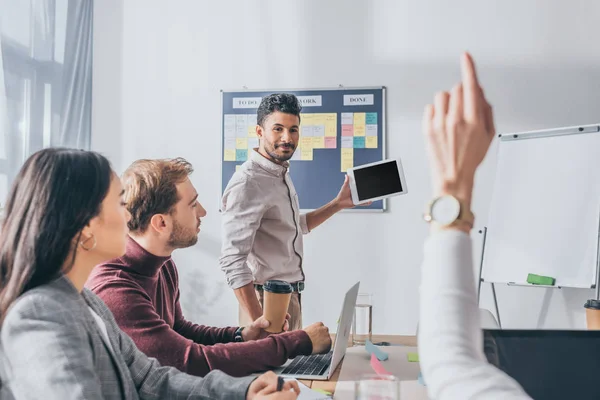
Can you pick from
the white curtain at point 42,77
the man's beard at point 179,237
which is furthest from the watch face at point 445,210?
the white curtain at point 42,77

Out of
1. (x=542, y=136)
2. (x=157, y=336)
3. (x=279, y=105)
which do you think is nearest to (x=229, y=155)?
(x=279, y=105)

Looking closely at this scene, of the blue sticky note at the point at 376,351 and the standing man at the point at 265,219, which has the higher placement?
the standing man at the point at 265,219

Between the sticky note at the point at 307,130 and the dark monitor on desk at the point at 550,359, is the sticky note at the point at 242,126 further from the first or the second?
the dark monitor on desk at the point at 550,359

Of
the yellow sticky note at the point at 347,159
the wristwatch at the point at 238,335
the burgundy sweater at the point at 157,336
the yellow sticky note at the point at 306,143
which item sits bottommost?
the wristwatch at the point at 238,335

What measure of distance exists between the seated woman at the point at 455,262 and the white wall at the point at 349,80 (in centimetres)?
306

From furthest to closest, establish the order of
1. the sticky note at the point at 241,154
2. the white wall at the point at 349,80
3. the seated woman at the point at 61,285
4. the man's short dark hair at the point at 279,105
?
the sticky note at the point at 241,154
the white wall at the point at 349,80
the man's short dark hair at the point at 279,105
the seated woman at the point at 61,285

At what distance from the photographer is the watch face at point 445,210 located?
1.71 ft

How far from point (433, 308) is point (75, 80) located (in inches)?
138

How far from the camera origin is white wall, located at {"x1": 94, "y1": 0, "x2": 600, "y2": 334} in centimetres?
348

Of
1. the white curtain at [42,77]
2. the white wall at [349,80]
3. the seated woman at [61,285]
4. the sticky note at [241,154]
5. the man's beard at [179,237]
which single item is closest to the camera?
the seated woman at [61,285]

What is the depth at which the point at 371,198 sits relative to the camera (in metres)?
2.65

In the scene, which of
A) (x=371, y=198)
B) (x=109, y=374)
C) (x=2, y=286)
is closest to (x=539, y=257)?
(x=371, y=198)

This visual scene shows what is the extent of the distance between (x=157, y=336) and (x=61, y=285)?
486mm

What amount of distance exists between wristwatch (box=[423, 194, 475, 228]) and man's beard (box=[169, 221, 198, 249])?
3.92 ft
